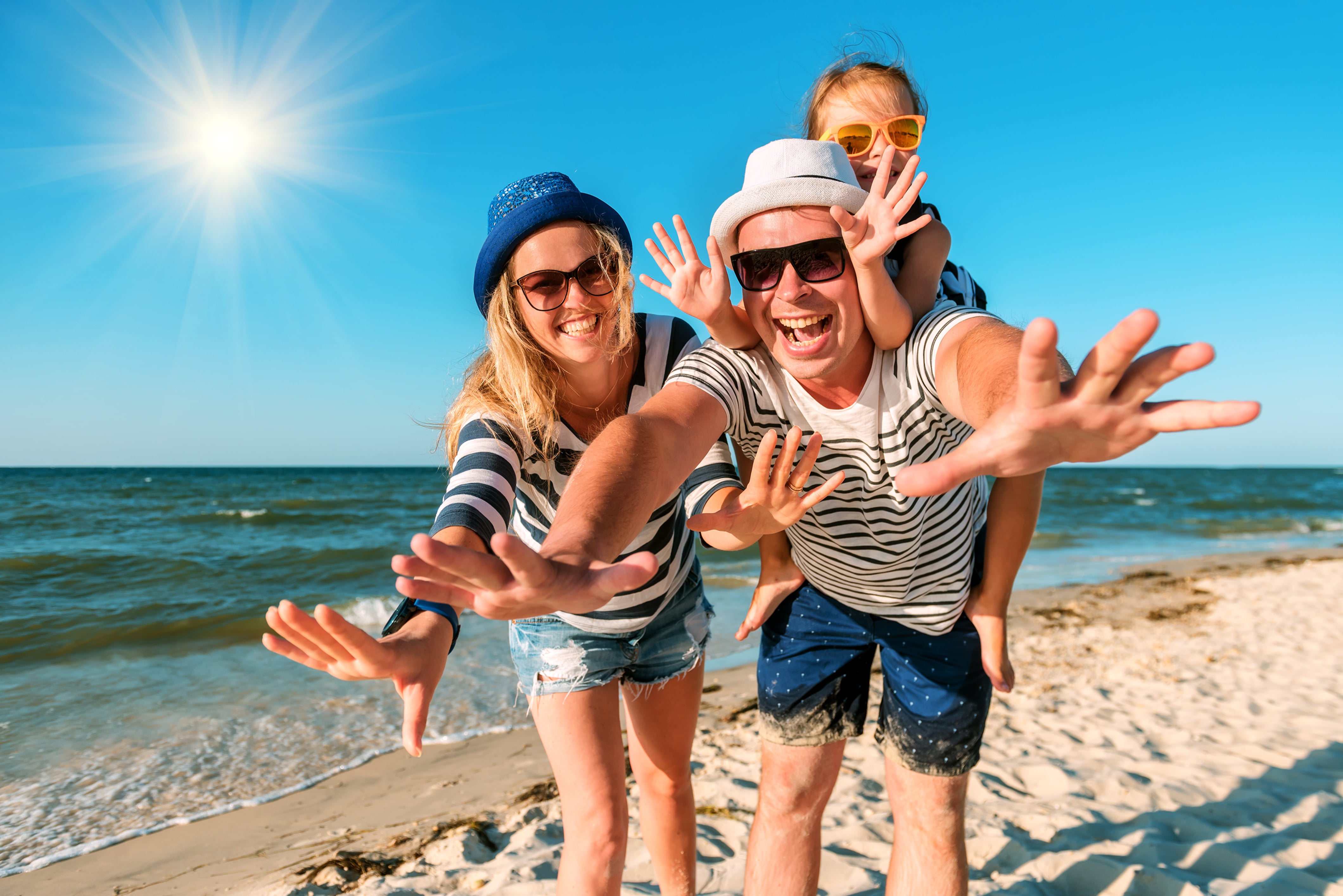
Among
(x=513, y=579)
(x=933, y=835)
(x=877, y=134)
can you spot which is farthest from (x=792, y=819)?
(x=877, y=134)

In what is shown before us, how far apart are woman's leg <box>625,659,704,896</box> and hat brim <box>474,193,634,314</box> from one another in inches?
66.2

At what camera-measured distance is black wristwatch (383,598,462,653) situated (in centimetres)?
192

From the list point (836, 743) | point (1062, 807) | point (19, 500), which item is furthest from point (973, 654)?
point (19, 500)

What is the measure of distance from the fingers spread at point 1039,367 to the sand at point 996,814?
A: 3.03 m

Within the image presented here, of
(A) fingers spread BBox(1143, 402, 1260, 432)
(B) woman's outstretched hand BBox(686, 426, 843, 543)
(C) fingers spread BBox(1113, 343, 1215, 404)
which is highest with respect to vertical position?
(C) fingers spread BBox(1113, 343, 1215, 404)

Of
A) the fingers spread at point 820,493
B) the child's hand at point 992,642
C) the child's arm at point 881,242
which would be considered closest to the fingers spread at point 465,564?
the fingers spread at point 820,493

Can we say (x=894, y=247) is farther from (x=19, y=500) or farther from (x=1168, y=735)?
(x=19, y=500)

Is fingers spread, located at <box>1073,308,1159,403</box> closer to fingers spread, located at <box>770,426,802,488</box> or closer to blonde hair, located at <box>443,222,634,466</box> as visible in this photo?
fingers spread, located at <box>770,426,802,488</box>

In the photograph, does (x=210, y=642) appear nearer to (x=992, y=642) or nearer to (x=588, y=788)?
(x=588, y=788)

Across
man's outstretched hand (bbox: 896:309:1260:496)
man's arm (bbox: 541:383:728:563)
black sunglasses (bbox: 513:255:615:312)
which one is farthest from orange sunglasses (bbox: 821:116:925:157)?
man's outstretched hand (bbox: 896:309:1260:496)

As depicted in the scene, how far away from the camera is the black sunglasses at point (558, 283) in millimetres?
2596

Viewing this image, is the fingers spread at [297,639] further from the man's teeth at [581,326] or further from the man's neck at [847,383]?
the man's neck at [847,383]

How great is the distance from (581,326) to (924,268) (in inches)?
47.1

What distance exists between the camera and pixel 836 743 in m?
2.86
